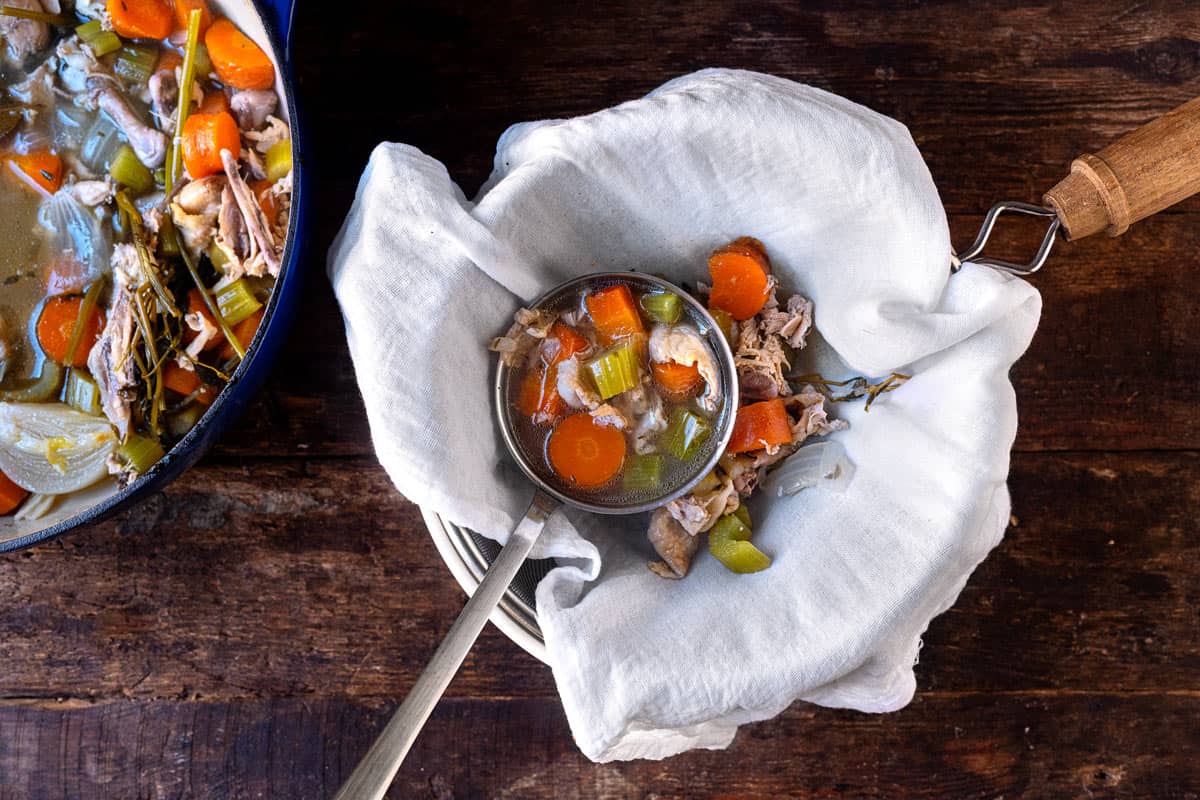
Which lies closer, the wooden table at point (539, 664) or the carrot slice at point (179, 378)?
the carrot slice at point (179, 378)

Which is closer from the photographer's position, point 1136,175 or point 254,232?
point 1136,175

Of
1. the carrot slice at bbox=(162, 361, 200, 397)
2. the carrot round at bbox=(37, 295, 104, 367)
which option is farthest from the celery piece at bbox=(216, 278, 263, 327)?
the carrot round at bbox=(37, 295, 104, 367)

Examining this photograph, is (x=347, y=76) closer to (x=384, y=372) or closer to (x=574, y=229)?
(x=574, y=229)

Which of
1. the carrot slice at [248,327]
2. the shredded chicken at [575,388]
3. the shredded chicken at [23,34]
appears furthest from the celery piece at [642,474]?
the shredded chicken at [23,34]

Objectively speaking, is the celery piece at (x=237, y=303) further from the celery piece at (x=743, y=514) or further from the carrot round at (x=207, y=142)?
the celery piece at (x=743, y=514)

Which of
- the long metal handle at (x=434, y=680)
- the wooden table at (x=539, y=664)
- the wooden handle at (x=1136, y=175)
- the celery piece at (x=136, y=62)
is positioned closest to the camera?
the long metal handle at (x=434, y=680)

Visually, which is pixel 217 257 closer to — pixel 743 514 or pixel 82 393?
pixel 82 393

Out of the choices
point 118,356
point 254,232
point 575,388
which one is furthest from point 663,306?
point 118,356
